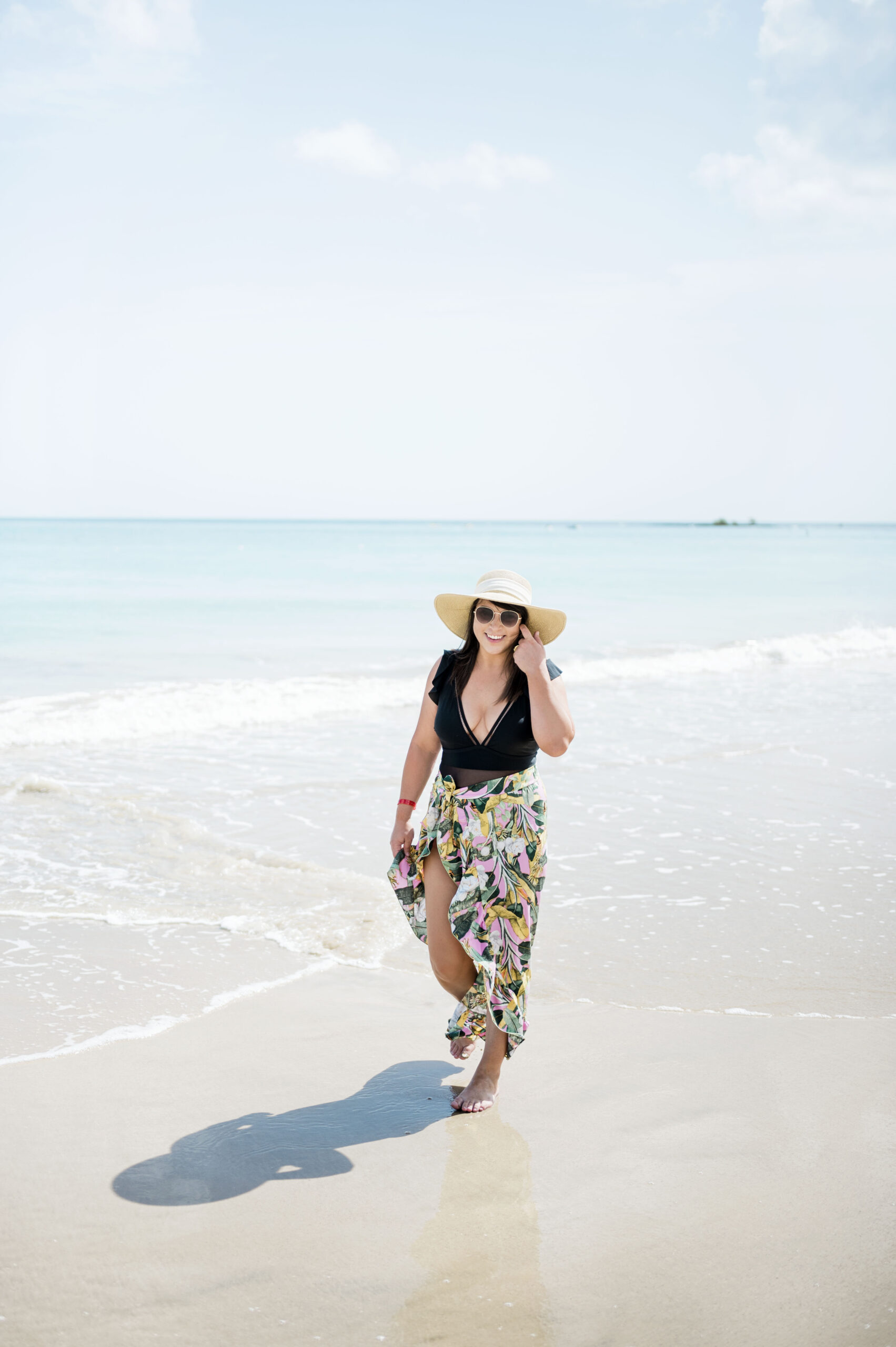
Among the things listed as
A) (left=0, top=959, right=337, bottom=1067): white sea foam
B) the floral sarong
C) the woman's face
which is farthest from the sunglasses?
(left=0, top=959, right=337, bottom=1067): white sea foam

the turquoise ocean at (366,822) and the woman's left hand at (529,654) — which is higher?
Result: the woman's left hand at (529,654)

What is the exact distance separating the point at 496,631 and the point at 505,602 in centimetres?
11

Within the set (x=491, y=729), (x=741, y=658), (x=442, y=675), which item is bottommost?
(x=741, y=658)

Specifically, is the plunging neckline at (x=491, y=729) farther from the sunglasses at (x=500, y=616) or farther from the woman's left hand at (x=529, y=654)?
the sunglasses at (x=500, y=616)

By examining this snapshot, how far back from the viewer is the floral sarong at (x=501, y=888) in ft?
11.7

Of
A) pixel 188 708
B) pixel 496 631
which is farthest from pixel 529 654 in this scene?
pixel 188 708

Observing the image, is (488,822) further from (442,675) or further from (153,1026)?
(153,1026)

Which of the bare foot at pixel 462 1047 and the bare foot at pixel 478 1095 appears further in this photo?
the bare foot at pixel 462 1047

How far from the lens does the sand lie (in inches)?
99.6

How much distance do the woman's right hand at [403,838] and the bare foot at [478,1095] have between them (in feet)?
2.67

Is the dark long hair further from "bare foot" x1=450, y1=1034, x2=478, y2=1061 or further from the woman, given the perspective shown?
"bare foot" x1=450, y1=1034, x2=478, y2=1061

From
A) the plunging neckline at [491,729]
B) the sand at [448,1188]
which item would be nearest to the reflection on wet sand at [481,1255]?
the sand at [448,1188]

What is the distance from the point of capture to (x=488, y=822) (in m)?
3.58

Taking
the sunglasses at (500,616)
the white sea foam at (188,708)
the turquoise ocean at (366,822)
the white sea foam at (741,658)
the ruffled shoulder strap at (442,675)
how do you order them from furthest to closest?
the white sea foam at (741,658) < the white sea foam at (188,708) < the turquoise ocean at (366,822) < the ruffled shoulder strap at (442,675) < the sunglasses at (500,616)
